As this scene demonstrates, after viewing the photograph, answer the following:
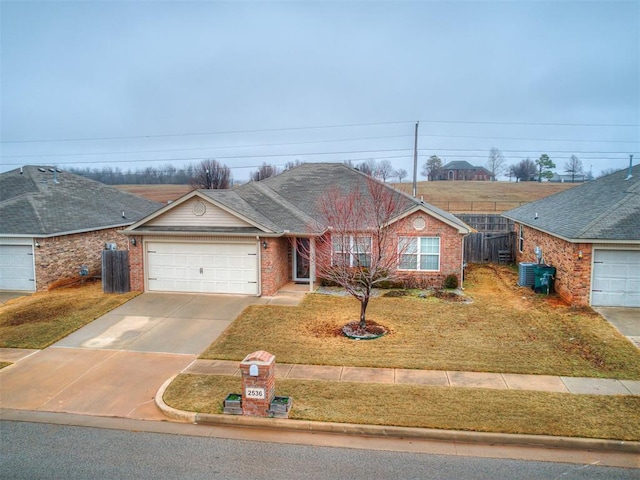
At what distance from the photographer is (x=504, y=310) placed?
16.3m

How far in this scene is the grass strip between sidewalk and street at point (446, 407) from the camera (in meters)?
8.49

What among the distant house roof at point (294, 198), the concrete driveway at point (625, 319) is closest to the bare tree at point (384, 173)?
the distant house roof at point (294, 198)

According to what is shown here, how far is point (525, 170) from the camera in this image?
306 ft

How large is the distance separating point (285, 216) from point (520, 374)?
39.3ft

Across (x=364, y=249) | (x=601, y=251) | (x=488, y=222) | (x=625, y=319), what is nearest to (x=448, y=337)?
(x=364, y=249)

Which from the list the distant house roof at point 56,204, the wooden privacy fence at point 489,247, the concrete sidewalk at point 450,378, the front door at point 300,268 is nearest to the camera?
the concrete sidewalk at point 450,378

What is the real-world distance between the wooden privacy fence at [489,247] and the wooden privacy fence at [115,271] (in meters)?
17.3

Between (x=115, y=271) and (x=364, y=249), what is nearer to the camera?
(x=364, y=249)

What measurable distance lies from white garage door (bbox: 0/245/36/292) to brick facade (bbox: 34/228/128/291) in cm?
35

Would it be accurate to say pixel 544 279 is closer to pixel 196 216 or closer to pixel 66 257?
pixel 196 216

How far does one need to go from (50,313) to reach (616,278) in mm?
19041

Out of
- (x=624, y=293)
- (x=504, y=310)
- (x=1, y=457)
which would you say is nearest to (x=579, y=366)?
(x=504, y=310)

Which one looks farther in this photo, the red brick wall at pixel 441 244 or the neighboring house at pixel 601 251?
the red brick wall at pixel 441 244

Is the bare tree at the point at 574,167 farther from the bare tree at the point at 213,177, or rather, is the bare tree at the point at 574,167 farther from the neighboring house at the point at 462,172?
the bare tree at the point at 213,177
